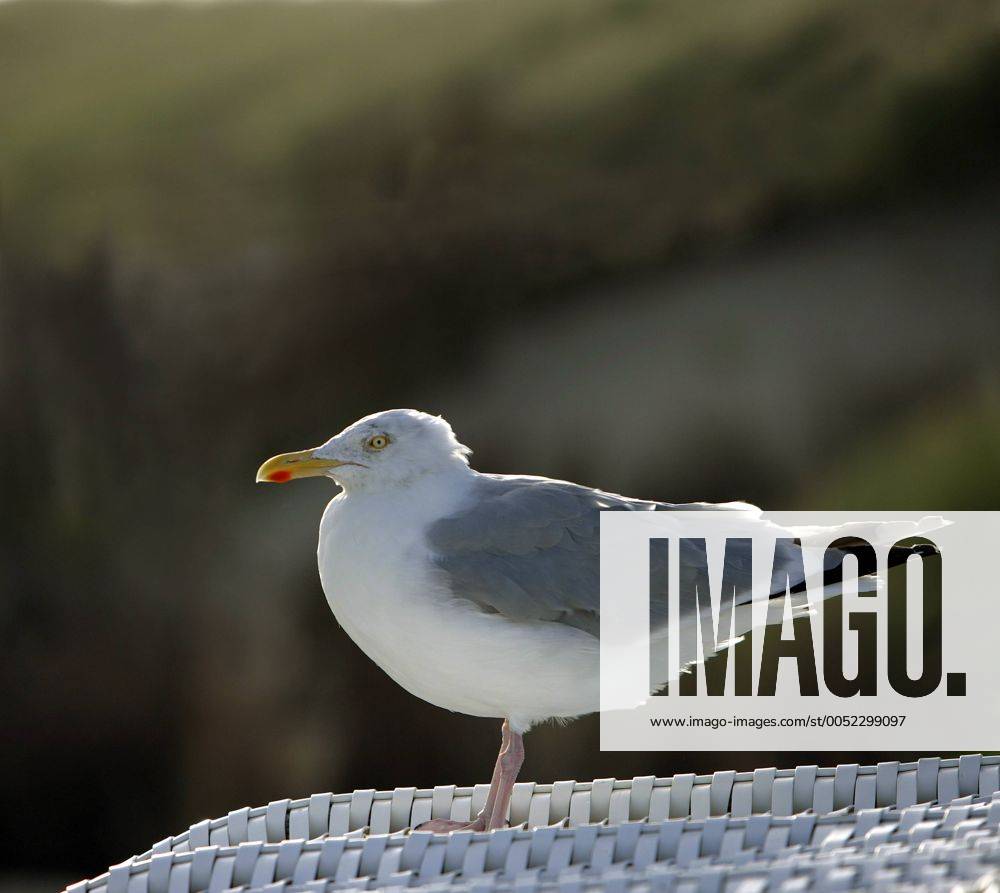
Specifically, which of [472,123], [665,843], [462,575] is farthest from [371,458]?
[472,123]

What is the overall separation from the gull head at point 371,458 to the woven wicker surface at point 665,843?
1.22 ft

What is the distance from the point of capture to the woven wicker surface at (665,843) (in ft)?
3.19

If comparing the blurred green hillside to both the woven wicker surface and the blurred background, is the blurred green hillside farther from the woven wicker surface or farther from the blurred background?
the woven wicker surface

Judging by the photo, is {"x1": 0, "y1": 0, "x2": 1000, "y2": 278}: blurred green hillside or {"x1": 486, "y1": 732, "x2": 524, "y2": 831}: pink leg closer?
{"x1": 486, "y1": 732, "x2": 524, "y2": 831}: pink leg

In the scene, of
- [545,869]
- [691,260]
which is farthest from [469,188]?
[545,869]

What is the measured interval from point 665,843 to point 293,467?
646 millimetres

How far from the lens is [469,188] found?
8.95ft

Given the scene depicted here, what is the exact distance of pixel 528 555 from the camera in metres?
1.46

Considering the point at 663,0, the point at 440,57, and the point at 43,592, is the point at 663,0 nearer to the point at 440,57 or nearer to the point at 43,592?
the point at 440,57

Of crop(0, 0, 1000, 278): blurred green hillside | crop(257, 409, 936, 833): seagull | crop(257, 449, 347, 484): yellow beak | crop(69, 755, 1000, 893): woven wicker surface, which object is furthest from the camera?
crop(0, 0, 1000, 278): blurred green hillside

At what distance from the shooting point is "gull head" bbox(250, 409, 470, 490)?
1517mm

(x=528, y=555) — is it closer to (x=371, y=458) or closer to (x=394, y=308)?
(x=371, y=458)
